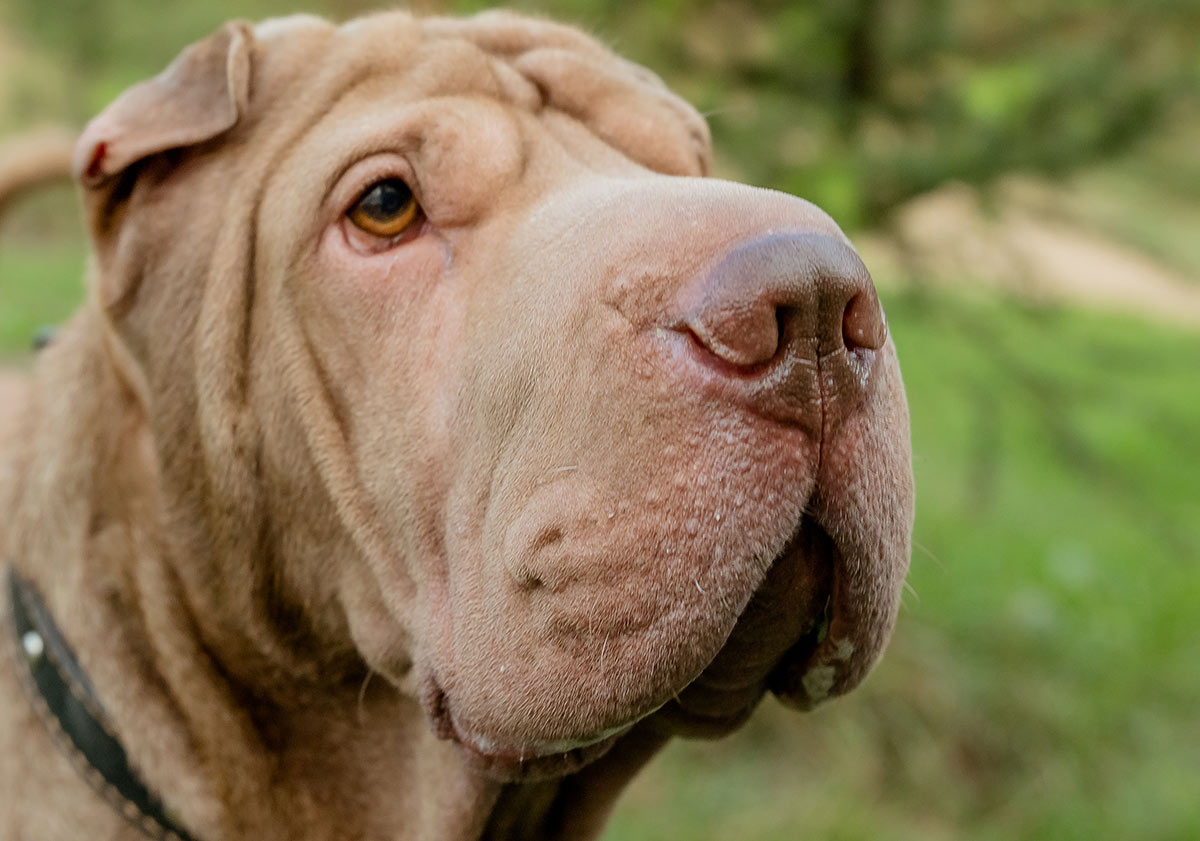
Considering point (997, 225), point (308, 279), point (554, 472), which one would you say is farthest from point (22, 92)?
point (554, 472)

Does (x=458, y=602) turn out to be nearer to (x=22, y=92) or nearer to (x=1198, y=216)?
(x=1198, y=216)

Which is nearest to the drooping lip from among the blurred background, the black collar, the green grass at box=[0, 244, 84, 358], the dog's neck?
the dog's neck

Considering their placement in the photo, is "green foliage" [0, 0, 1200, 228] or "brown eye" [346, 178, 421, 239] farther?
"green foliage" [0, 0, 1200, 228]

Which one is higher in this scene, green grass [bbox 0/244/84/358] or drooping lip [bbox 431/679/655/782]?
drooping lip [bbox 431/679/655/782]

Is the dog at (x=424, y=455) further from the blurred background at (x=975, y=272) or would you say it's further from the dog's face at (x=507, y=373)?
the blurred background at (x=975, y=272)

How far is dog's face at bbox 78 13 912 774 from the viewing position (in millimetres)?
1767

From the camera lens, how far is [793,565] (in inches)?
74.8

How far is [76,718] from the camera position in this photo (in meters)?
2.54

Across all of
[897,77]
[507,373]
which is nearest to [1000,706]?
[897,77]

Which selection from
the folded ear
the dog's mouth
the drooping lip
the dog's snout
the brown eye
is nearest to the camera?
the dog's snout

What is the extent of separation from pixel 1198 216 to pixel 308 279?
3.94 meters

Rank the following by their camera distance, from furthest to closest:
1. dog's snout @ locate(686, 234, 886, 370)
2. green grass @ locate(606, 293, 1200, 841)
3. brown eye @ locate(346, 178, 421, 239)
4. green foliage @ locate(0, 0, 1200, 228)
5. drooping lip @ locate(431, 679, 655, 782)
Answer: green grass @ locate(606, 293, 1200, 841) < green foliage @ locate(0, 0, 1200, 228) < brown eye @ locate(346, 178, 421, 239) < drooping lip @ locate(431, 679, 655, 782) < dog's snout @ locate(686, 234, 886, 370)

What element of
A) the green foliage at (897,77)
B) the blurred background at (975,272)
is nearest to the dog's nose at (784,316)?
the blurred background at (975,272)

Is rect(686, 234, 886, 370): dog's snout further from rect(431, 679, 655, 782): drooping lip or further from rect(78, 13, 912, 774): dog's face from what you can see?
rect(431, 679, 655, 782): drooping lip
